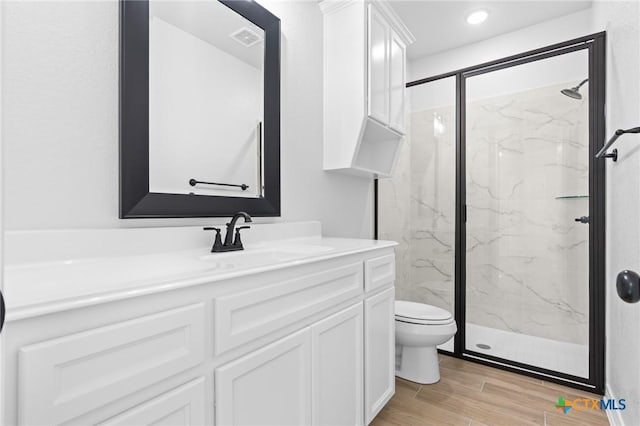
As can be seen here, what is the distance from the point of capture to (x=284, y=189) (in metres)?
1.80

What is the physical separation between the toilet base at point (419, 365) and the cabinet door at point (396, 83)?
1.45 meters

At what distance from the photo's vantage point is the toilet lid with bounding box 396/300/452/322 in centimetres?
208

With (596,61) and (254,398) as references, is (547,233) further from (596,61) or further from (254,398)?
(254,398)

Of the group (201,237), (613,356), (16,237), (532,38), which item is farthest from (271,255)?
(532,38)

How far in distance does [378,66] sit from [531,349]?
7.30 feet

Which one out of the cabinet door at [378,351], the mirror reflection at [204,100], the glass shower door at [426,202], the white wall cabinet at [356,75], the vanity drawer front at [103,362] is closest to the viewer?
the vanity drawer front at [103,362]

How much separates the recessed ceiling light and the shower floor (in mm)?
2373

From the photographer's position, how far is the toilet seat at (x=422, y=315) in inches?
81.0

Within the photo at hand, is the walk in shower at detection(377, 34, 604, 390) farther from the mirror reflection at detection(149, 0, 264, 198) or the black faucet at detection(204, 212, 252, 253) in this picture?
the black faucet at detection(204, 212, 252, 253)

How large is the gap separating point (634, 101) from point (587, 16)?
1682 mm

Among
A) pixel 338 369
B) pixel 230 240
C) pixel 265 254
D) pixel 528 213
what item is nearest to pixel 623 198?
pixel 528 213

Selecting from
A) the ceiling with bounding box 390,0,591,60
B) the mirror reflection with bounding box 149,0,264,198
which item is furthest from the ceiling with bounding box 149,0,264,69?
the ceiling with bounding box 390,0,591,60

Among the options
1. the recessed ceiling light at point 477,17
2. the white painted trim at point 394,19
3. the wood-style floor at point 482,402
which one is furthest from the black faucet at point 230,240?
the recessed ceiling light at point 477,17

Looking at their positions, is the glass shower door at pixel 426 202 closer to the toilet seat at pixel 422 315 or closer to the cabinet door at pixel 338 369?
the toilet seat at pixel 422 315
